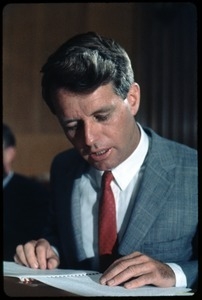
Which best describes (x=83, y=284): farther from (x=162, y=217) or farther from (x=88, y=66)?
(x=88, y=66)

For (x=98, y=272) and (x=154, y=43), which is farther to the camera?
(x=154, y=43)

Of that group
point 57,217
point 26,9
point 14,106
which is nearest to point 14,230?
point 57,217

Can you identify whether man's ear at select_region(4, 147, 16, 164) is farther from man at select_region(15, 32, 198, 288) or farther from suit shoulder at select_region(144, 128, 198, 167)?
suit shoulder at select_region(144, 128, 198, 167)

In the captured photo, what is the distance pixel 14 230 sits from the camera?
2.52 ft

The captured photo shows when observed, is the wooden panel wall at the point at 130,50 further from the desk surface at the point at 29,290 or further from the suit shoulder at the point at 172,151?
the desk surface at the point at 29,290

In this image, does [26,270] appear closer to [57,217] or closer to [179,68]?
[57,217]

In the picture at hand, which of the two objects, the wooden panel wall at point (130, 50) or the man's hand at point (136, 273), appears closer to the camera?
the man's hand at point (136, 273)

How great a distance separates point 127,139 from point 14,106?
0.65 feet

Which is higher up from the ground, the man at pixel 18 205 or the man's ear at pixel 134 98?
the man's ear at pixel 134 98

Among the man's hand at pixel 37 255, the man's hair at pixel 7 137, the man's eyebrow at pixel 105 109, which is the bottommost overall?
the man's hand at pixel 37 255

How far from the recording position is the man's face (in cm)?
67

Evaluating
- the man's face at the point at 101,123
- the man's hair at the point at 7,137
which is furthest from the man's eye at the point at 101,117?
the man's hair at the point at 7,137

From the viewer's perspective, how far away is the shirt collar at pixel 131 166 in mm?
703

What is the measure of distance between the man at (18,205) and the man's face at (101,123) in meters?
0.10
